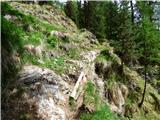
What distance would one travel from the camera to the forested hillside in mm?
16469

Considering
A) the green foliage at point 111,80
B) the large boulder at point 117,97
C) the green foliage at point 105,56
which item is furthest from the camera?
the green foliage at point 105,56

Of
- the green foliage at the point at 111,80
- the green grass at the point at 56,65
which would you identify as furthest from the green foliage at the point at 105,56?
the green grass at the point at 56,65

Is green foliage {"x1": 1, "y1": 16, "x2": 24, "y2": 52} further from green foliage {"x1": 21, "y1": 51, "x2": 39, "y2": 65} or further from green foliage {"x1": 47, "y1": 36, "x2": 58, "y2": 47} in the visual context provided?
green foliage {"x1": 47, "y1": 36, "x2": 58, "y2": 47}

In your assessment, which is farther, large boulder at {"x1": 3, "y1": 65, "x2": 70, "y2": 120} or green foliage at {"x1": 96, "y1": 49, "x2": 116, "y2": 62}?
green foliage at {"x1": 96, "y1": 49, "x2": 116, "y2": 62}

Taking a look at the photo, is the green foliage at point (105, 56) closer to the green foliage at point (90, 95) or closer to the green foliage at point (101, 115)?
the green foliage at point (90, 95)

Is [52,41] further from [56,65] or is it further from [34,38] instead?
[56,65]

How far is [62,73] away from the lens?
19.8 m

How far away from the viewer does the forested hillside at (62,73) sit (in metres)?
16.5

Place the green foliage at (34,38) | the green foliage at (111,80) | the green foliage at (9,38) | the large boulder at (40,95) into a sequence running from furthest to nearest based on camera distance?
the green foliage at (111,80), the green foliage at (34,38), the green foliage at (9,38), the large boulder at (40,95)

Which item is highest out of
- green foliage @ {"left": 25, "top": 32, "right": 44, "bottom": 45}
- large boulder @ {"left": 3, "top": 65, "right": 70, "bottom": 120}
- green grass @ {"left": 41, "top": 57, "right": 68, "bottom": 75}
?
green foliage @ {"left": 25, "top": 32, "right": 44, "bottom": 45}

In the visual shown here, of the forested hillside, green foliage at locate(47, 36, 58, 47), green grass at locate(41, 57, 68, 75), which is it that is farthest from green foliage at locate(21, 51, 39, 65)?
green foliage at locate(47, 36, 58, 47)

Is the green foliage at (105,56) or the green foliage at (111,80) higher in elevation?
the green foliage at (105,56)

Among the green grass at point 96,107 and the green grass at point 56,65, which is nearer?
the green grass at point 96,107

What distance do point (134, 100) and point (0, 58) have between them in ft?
74.1
